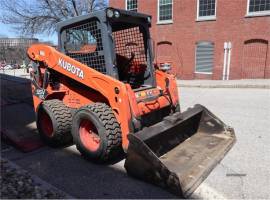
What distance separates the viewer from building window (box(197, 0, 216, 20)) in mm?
16005

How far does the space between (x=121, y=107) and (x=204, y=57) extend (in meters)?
13.8

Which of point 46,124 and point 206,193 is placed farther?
point 46,124

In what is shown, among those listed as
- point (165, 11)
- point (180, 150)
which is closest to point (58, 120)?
point (180, 150)

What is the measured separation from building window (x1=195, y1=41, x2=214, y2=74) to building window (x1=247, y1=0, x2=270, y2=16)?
266 centimetres

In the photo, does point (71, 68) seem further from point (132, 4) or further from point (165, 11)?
point (132, 4)

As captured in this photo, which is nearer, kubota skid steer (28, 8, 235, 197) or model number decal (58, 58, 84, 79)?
kubota skid steer (28, 8, 235, 197)

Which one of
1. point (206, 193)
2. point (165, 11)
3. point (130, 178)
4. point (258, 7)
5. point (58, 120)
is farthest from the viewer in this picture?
point (165, 11)

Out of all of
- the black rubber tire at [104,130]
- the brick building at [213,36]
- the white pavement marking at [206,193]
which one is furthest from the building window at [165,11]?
the white pavement marking at [206,193]

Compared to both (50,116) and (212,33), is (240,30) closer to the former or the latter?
(212,33)

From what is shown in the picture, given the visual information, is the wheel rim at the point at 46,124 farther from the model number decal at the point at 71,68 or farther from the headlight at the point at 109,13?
the headlight at the point at 109,13

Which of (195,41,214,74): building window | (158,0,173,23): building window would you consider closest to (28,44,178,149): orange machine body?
(195,41,214,74): building window

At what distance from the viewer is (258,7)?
48.3 ft

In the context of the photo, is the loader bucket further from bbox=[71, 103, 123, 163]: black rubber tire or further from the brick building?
the brick building

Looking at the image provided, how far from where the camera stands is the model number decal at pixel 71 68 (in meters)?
4.47
